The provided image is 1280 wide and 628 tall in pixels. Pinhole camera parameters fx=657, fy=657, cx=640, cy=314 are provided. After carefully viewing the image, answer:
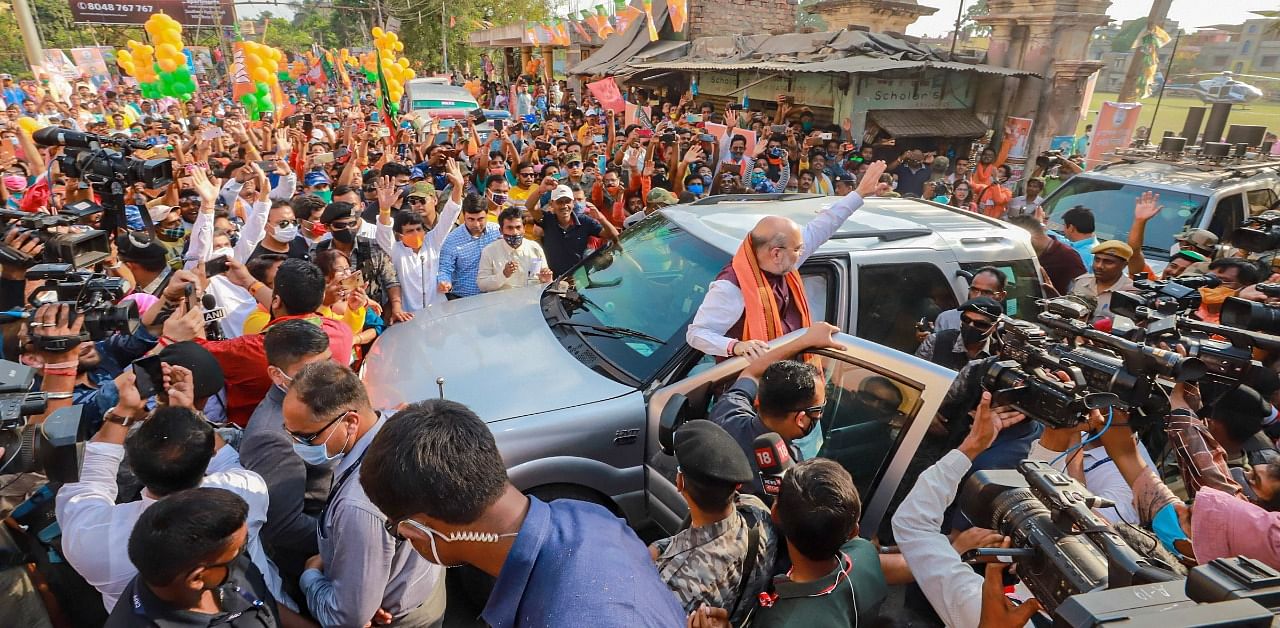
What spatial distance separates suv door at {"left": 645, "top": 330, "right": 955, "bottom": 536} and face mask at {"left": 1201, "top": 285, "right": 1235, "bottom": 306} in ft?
8.39

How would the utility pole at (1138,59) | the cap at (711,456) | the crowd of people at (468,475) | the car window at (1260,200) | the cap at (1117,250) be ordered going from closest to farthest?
the crowd of people at (468,475) → the cap at (711,456) → the cap at (1117,250) → the car window at (1260,200) → the utility pole at (1138,59)

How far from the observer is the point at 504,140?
9.01 metres

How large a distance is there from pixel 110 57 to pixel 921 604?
1726 inches

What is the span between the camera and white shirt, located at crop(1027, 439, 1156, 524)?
84.7 inches

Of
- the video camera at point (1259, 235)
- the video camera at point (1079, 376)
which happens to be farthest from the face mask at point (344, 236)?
the video camera at point (1259, 235)

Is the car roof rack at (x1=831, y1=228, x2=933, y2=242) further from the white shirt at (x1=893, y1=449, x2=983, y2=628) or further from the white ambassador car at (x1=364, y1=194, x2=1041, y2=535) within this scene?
the white shirt at (x1=893, y1=449, x2=983, y2=628)

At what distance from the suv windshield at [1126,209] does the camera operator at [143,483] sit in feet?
23.5

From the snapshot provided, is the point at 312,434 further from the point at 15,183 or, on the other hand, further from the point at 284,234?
the point at 15,183

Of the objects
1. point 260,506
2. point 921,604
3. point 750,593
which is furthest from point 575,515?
point 921,604

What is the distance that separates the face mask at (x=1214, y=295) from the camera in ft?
12.4

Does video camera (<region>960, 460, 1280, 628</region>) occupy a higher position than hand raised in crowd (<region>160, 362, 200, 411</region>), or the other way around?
video camera (<region>960, 460, 1280, 628</region>)

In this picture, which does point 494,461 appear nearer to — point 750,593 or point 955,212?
point 750,593

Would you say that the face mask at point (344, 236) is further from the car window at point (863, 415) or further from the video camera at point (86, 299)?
the car window at point (863, 415)

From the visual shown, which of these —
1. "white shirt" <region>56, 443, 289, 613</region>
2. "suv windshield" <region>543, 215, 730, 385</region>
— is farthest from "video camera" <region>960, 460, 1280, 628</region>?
"white shirt" <region>56, 443, 289, 613</region>
